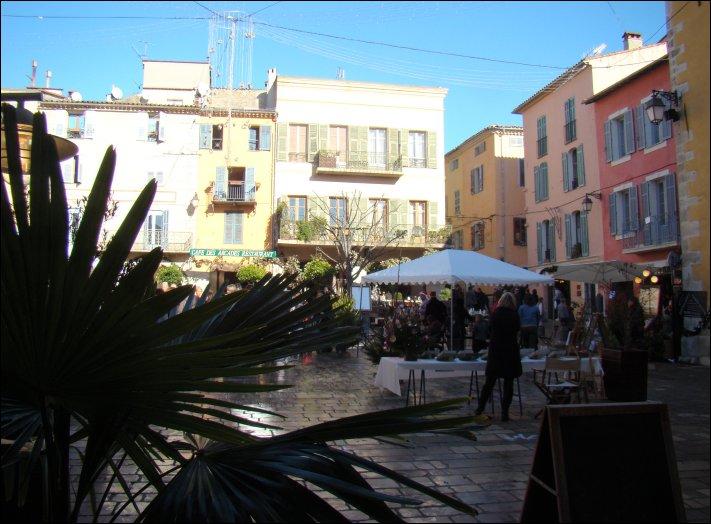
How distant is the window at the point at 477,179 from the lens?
3441cm

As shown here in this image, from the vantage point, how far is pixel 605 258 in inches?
846

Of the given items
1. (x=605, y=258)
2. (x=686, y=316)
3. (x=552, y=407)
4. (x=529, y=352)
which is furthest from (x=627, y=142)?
(x=686, y=316)

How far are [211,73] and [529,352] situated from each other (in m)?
27.1

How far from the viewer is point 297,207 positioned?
29.1 m

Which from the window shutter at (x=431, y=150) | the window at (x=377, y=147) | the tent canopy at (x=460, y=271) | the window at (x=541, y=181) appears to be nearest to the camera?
the tent canopy at (x=460, y=271)

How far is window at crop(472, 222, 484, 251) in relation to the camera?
34019 millimetres

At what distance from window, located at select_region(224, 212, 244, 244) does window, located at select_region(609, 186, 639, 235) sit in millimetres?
16436

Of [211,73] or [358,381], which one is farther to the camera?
[211,73]

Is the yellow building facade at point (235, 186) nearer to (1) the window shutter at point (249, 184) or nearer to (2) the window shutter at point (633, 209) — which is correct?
(1) the window shutter at point (249, 184)

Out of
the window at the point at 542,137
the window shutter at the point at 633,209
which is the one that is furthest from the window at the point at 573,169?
the window shutter at the point at 633,209

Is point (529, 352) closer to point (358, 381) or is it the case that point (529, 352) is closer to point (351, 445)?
point (358, 381)

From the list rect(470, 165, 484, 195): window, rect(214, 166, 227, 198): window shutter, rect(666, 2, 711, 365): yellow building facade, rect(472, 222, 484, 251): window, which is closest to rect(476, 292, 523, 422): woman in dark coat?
rect(666, 2, 711, 365): yellow building facade

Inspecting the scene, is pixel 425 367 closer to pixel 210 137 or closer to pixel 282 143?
pixel 282 143

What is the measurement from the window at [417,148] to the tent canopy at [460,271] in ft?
66.1
